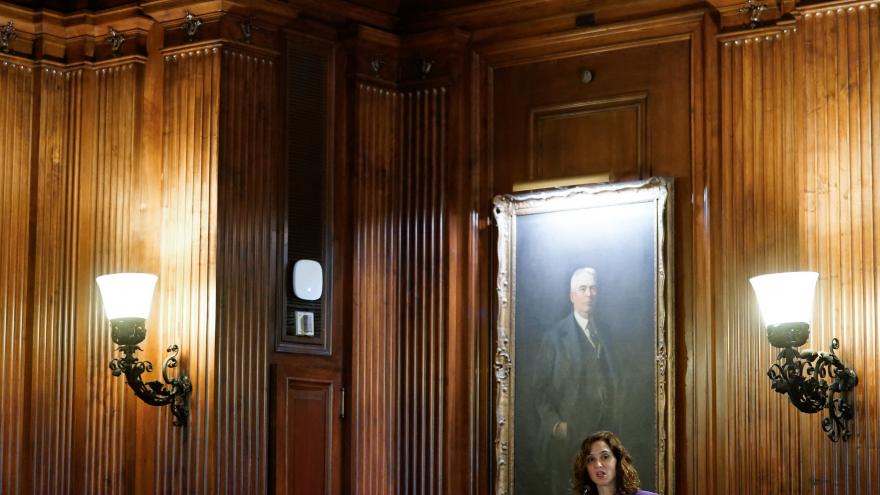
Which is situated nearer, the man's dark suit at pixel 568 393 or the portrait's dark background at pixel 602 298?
the portrait's dark background at pixel 602 298

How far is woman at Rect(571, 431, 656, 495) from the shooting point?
770 centimetres

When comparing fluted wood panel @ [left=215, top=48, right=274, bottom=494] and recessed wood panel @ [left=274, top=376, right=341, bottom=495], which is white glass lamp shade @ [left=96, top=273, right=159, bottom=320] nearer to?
fluted wood panel @ [left=215, top=48, right=274, bottom=494]

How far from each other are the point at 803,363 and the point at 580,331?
1547 mm

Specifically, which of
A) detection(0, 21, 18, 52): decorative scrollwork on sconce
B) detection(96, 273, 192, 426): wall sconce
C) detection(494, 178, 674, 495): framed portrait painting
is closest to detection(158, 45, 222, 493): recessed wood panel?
detection(96, 273, 192, 426): wall sconce

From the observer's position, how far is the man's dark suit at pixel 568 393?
8.93m

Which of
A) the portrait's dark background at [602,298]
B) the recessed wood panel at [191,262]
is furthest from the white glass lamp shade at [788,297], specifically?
the recessed wood panel at [191,262]

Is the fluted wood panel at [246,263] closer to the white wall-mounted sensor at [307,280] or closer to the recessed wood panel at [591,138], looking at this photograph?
the white wall-mounted sensor at [307,280]

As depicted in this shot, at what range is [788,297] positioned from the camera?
7.78m

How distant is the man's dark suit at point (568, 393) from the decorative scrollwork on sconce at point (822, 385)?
1296 mm

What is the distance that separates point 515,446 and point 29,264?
9.36 ft

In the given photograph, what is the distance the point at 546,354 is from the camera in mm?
9156

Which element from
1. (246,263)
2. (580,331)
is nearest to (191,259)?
(246,263)

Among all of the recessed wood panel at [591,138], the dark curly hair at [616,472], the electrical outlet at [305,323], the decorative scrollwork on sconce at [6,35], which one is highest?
the decorative scrollwork on sconce at [6,35]

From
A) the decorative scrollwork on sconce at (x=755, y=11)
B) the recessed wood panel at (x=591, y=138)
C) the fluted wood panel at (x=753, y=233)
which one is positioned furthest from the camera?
the recessed wood panel at (x=591, y=138)
